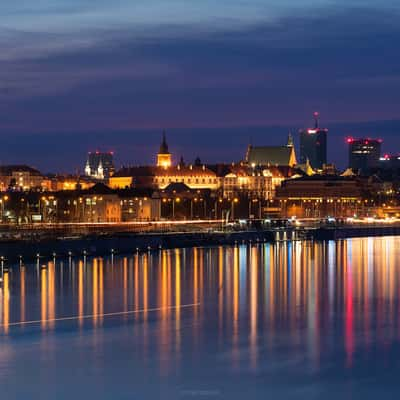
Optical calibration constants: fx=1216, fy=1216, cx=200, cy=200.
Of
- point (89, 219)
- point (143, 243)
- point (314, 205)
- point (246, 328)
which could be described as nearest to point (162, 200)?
point (89, 219)

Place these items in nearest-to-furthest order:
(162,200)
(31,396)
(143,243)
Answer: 1. (31,396)
2. (143,243)
3. (162,200)

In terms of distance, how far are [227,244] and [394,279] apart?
30.3m

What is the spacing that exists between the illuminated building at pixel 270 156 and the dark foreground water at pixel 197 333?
122 meters

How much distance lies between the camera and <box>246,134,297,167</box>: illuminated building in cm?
16950

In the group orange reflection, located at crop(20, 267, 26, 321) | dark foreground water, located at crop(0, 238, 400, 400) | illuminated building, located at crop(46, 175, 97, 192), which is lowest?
dark foreground water, located at crop(0, 238, 400, 400)

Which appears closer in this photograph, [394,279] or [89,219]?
[394,279]

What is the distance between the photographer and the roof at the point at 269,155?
16988 cm

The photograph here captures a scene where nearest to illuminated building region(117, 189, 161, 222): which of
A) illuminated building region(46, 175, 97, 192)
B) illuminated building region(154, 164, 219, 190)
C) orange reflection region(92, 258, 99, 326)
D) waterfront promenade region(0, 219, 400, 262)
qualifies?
waterfront promenade region(0, 219, 400, 262)

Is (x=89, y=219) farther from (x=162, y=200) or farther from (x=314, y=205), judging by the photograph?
(x=314, y=205)

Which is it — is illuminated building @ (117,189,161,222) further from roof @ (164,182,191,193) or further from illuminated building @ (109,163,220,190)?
illuminated building @ (109,163,220,190)

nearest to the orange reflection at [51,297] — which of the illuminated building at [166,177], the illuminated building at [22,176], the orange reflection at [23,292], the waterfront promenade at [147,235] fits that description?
the orange reflection at [23,292]

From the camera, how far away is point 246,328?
2908 centimetres

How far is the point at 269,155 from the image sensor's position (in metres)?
171

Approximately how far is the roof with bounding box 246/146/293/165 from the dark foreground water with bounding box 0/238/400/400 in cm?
12264
